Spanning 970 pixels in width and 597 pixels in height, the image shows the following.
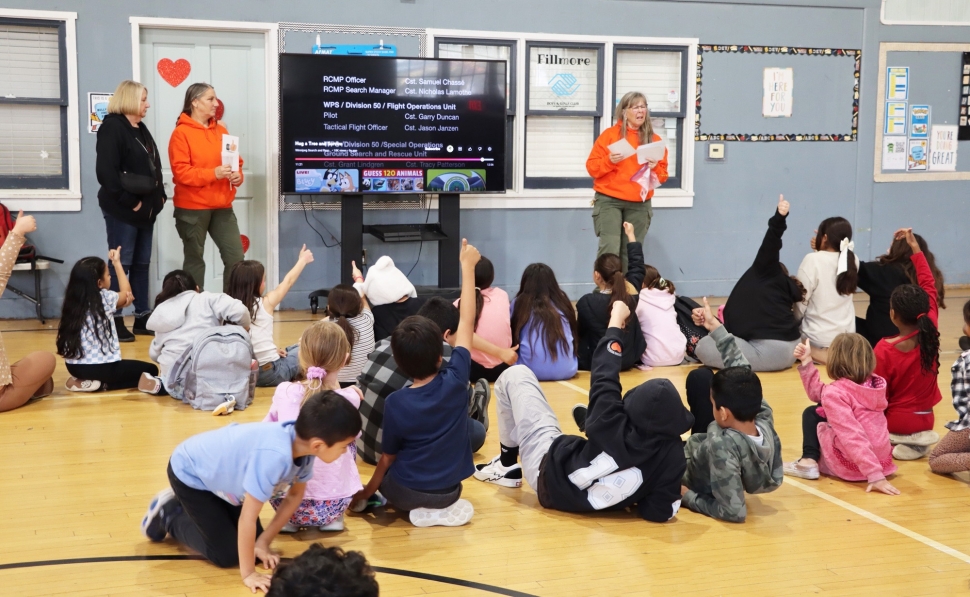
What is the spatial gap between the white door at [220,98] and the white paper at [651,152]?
291 cm

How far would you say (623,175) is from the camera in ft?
24.1

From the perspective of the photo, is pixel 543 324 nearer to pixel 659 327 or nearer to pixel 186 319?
pixel 659 327

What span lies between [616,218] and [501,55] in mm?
1802

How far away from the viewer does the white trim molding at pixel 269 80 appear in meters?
7.23

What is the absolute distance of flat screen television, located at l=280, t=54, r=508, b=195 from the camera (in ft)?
24.1

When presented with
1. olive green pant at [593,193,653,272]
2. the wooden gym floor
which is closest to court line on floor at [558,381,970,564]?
the wooden gym floor

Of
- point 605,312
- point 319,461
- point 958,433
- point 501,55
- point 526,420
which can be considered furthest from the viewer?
point 501,55

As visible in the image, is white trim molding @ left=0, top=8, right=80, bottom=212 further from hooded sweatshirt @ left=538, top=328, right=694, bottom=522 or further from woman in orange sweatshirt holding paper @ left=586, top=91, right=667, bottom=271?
hooded sweatshirt @ left=538, top=328, right=694, bottom=522

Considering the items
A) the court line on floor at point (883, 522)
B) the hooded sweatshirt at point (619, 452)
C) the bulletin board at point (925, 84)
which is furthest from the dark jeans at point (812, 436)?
the bulletin board at point (925, 84)

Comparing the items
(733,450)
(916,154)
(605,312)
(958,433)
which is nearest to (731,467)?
(733,450)

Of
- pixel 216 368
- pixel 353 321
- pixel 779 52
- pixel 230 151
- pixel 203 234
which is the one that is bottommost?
pixel 216 368

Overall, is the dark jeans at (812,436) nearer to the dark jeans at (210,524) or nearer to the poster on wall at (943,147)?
the dark jeans at (210,524)

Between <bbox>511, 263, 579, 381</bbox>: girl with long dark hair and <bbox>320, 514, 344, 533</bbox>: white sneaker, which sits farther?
<bbox>511, 263, 579, 381</bbox>: girl with long dark hair

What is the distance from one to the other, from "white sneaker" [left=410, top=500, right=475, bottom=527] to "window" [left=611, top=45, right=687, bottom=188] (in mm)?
5650
